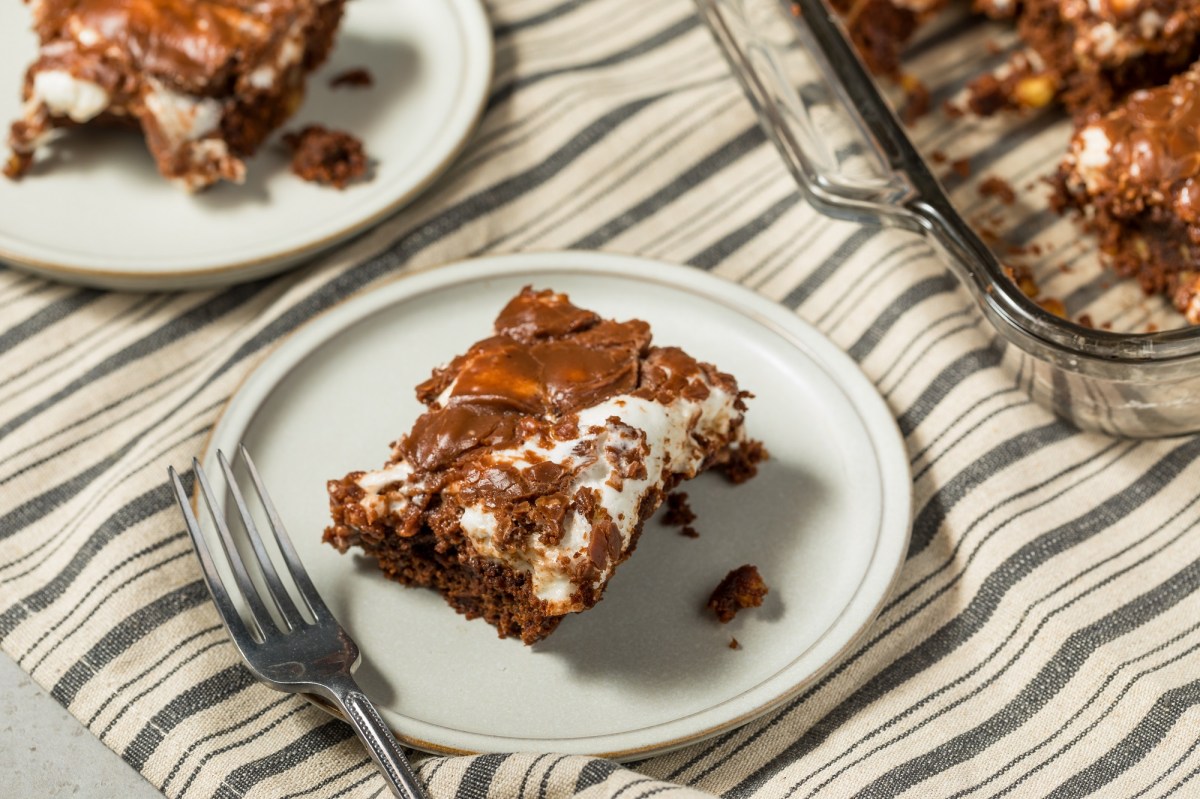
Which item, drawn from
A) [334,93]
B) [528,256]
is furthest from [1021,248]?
[334,93]

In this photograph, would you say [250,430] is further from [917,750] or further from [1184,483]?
[1184,483]

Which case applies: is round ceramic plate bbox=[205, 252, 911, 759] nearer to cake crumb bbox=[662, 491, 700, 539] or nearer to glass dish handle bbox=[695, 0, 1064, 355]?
cake crumb bbox=[662, 491, 700, 539]

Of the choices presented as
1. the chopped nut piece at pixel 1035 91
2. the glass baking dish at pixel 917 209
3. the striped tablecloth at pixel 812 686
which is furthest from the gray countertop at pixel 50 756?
the chopped nut piece at pixel 1035 91

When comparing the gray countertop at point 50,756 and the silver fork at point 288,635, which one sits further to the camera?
the gray countertop at point 50,756

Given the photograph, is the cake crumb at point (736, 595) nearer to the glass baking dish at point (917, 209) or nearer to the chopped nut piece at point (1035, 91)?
the glass baking dish at point (917, 209)

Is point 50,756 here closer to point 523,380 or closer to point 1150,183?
point 523,380

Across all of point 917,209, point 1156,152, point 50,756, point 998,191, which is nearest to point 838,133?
point 917,209
